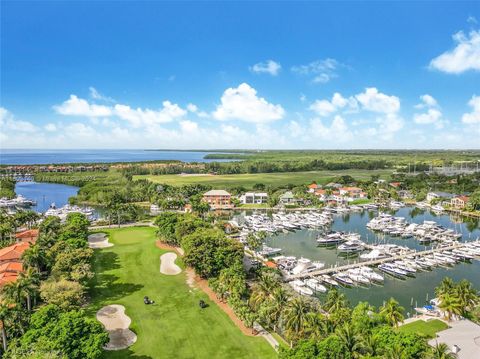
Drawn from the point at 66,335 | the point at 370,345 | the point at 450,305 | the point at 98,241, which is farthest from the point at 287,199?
the point at 66,335

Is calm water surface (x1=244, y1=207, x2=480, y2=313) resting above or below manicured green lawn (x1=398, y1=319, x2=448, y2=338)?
below

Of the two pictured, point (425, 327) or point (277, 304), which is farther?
point (425, 327)

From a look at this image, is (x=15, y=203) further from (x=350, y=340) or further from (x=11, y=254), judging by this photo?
(x=350, y=340)

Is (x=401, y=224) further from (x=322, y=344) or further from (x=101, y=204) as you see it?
(x=101, y=204)

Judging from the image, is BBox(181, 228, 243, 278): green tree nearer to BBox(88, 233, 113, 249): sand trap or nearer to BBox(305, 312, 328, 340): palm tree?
BBox(305, 312, 328, 340): palm tree

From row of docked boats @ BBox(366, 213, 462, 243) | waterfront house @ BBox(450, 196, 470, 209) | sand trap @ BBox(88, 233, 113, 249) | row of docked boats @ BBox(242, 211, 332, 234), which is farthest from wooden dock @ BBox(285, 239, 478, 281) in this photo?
waterfront house @ BBox(450, 196, 470, 209)

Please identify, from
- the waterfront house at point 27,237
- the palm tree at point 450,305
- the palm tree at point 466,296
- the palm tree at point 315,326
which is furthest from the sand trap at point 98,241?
the palm tree at point 466,296
